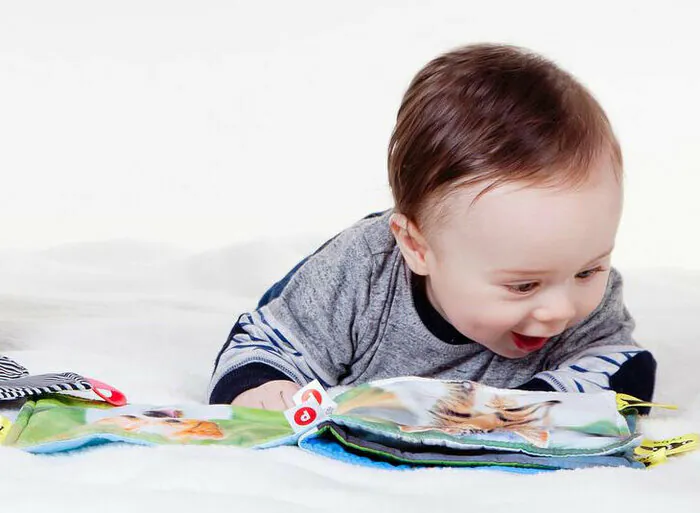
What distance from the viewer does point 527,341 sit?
1.25 metres

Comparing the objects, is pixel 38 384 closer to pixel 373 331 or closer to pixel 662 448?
pixel 373 331

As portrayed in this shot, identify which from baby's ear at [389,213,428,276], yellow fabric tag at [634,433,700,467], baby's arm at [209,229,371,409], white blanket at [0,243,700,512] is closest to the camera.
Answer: white blanket at [0,243,700,512]

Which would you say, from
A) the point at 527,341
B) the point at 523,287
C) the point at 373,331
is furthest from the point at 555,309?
the point at 373,331

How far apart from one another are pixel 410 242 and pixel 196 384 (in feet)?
1.13

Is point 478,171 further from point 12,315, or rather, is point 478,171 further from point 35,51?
point 35,51

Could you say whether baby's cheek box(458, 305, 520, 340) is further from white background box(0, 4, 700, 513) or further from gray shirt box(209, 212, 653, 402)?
white background box(0, 4, 700, 513)

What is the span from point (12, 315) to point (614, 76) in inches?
67.1

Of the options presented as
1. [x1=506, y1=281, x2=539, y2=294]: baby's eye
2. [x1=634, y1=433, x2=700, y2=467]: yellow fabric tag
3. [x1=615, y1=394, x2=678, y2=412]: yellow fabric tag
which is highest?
[x1=506, y1=281, x2=539, y2=294]: baby's eye

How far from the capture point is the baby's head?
3.52ft

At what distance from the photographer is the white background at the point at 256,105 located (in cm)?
271

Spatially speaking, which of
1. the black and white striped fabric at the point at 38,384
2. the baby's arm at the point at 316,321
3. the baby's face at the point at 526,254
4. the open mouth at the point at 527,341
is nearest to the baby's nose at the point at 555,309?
the baby's face at the point at 526,254

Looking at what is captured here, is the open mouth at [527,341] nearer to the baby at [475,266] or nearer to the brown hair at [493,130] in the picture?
the baby at [475,266]

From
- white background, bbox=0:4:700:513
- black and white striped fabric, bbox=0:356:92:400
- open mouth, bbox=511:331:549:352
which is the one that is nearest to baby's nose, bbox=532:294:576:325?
open mouth, bbox=511:331:549:352

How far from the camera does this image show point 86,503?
78 centimetres
